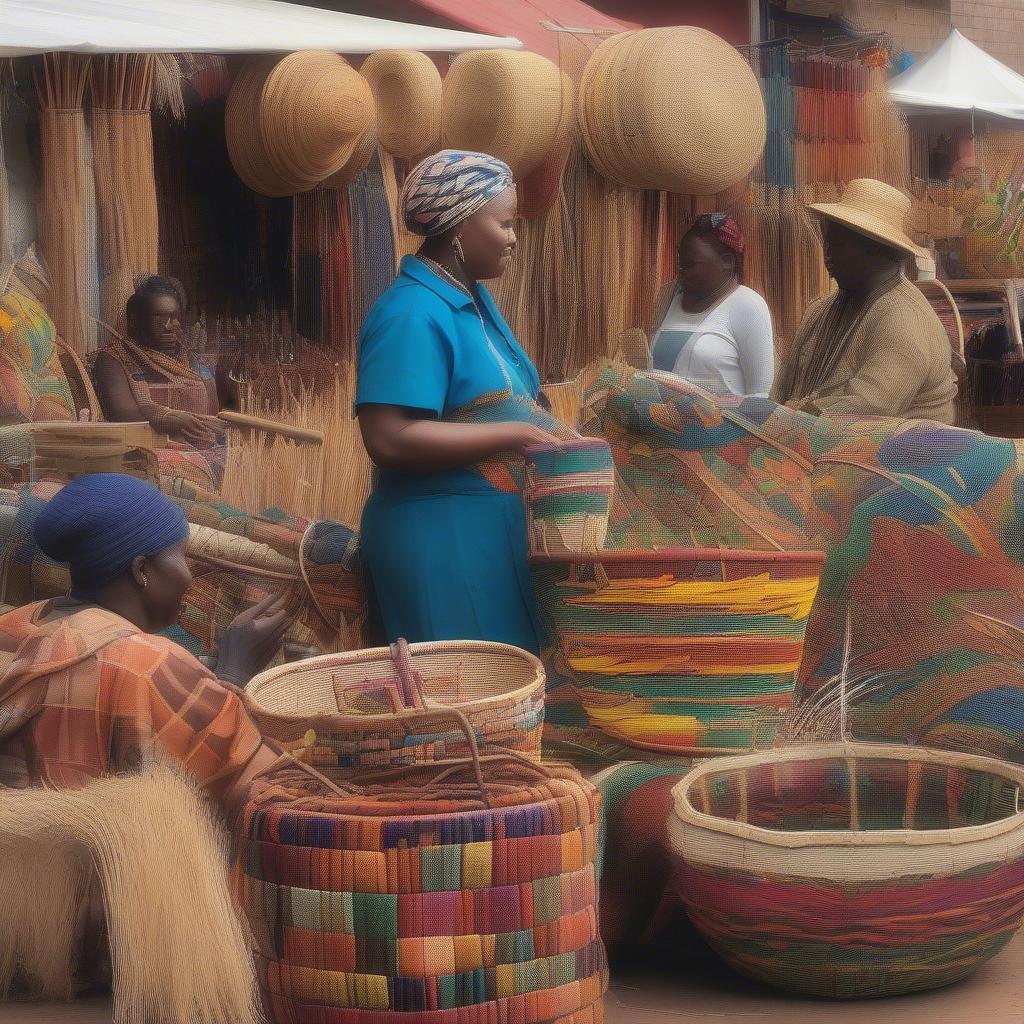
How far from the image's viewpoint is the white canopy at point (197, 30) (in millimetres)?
4023

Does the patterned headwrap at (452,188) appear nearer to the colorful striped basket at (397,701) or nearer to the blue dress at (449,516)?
the blue dress at (449,516)

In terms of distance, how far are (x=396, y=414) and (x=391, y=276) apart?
374 centimetres

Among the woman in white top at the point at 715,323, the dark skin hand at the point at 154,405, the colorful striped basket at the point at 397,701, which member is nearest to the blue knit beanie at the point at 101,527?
the colorful striped basket at the point at 397,701

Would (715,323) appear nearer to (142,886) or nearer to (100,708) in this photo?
(100,708)

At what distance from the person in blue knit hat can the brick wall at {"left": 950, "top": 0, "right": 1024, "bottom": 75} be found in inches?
446

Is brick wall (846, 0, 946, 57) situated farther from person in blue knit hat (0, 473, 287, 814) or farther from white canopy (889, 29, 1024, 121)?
person in blue knit hat (0, 473, 287, 814)

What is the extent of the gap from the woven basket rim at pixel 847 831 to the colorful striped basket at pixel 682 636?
87mm

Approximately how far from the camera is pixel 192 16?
4668 mm

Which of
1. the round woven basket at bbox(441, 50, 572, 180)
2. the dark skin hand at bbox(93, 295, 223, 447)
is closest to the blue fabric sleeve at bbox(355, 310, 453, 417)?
the dark skin hand at bbox(93, 295, 223, 447)

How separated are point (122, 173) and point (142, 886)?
4.35 metres

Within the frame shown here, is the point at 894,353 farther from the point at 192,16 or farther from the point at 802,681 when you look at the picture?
the point at 192,16

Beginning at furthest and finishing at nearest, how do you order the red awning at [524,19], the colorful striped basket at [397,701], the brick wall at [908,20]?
the brick wall at [908,20], the red awning at [524,19], the colorful striped basket at [397,701]

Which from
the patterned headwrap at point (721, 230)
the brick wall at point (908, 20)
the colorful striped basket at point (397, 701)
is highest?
the brick wall at point (908, 20)

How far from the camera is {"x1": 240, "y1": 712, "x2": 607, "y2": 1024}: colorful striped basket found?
6.97ft
